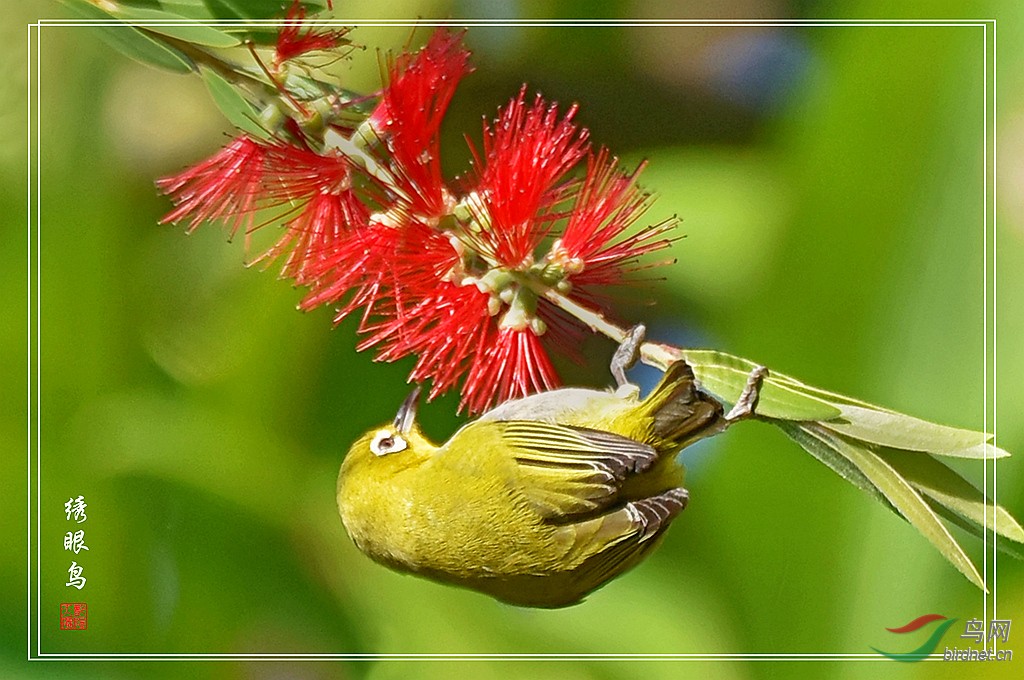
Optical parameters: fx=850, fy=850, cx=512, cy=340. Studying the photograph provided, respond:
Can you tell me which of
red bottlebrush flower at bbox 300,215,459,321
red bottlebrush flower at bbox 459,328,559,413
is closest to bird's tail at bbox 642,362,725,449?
red bottlebrush flower at bbox 459,328,559,413

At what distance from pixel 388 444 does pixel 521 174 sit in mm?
336

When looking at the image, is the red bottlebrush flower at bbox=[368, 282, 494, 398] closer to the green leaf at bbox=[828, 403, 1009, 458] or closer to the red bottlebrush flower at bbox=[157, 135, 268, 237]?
the red bottlebrush flower at bbox=[157, 135, 268, 237]

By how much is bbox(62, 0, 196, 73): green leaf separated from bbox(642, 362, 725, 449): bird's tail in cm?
62

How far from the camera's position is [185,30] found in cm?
90

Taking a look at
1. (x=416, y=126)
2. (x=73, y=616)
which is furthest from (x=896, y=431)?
(x=73, y=616)

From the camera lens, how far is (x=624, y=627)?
103cm

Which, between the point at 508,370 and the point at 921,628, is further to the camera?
the point at 921,628

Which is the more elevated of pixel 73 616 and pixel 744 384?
pixel 744 384

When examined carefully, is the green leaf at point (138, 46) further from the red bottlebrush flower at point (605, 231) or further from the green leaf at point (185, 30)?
the red bottlebrush flower at point (605, 231)


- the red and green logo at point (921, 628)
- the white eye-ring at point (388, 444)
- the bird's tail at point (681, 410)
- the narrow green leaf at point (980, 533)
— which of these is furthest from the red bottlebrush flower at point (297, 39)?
the red and green logo at point (921, 628)

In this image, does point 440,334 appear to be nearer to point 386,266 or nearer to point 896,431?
point 386,266

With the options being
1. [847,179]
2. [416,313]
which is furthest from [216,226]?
[847,179]

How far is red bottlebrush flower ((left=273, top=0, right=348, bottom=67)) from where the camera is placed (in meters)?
0.90

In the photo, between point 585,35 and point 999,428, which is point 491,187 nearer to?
point 585,35
